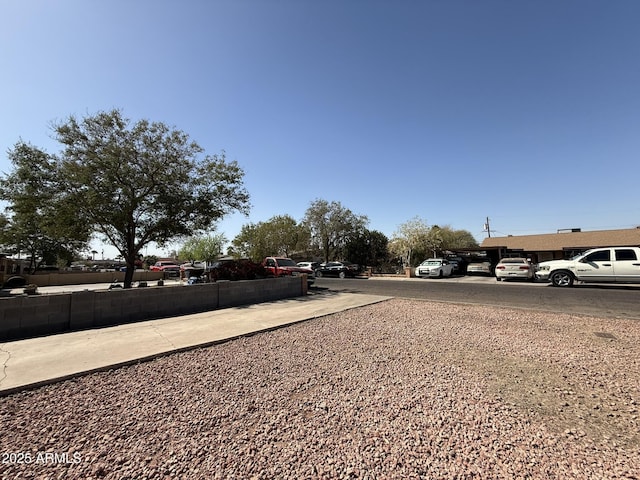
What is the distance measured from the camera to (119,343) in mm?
5562

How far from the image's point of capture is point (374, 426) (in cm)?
292

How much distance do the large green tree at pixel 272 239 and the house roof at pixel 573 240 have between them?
75.9 ft

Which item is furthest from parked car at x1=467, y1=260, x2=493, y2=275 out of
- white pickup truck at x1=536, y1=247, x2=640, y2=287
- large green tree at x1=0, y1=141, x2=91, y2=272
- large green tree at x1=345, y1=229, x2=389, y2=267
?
large green tree at x1=0, y1=141, x2=91, y2=272

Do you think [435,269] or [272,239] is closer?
[435,269]

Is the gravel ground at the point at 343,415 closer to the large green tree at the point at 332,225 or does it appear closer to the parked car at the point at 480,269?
the parked car at the point at 480,269

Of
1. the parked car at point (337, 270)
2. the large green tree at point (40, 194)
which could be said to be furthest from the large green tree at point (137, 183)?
the parked car at point (337, 270)

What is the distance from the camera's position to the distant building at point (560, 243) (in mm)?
27391

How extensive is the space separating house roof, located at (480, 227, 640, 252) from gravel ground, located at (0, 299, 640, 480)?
30.4 metres

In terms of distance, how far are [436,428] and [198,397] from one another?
9.06 ft

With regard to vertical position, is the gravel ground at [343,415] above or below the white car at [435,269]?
below

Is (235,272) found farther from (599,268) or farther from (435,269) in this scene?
(435,269)

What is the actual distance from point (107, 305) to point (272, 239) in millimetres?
28512

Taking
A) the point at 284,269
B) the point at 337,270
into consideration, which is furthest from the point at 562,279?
the point at 337,270

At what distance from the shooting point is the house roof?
2703cm
